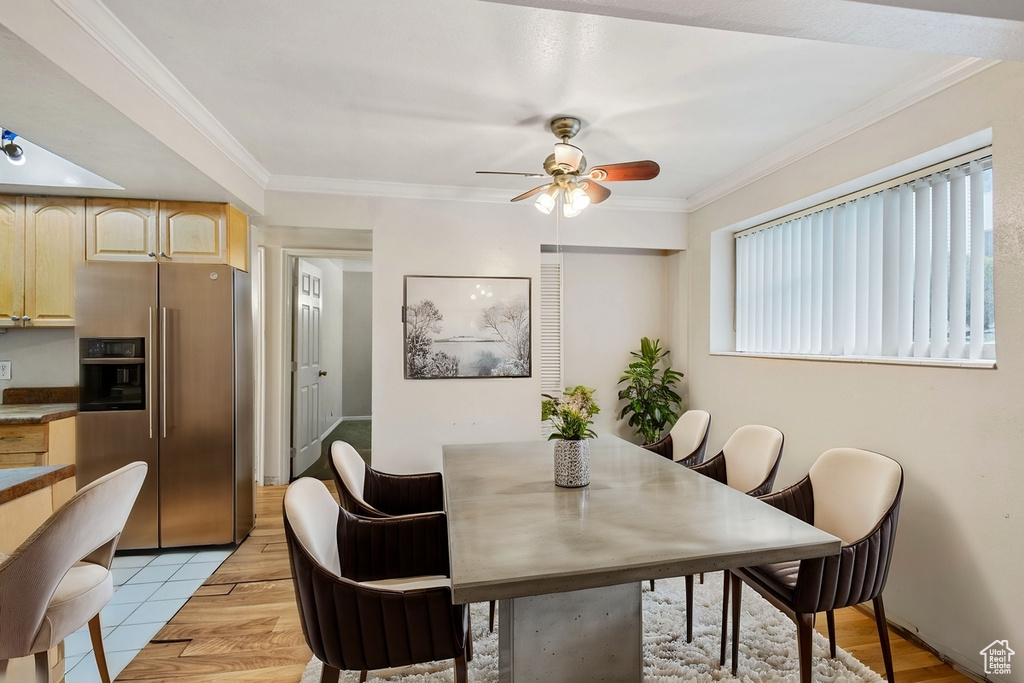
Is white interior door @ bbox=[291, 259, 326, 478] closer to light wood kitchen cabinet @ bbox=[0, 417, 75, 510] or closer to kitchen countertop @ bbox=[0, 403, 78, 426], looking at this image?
kitchen countertop @ bbox=[0, 403, 78, 426]

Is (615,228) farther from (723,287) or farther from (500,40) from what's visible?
(500,40)

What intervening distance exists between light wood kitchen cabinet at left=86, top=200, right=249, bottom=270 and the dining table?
2.44m

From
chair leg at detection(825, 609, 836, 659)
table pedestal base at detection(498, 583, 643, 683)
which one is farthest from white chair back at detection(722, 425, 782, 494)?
table pedestal base at detection(498, 583, 643, 683)

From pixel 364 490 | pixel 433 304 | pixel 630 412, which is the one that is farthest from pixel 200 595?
pixel 630 412

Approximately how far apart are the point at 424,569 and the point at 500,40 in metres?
2.08

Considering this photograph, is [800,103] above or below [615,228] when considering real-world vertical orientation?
above

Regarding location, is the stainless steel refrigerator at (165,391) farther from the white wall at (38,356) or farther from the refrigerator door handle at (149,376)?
the white wall at (38,356)

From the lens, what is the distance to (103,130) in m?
2.06

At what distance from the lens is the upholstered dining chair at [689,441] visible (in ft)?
9.19

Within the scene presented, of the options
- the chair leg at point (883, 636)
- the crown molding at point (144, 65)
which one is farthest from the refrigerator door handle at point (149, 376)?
the chair leg at point (883, 636)

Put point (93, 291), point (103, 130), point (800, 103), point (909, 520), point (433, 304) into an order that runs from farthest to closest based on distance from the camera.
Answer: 1. point (433, 304)
2. point (93, 291)
3. point (800, 103)
4. point (909, 520)
5. point (103, 130)

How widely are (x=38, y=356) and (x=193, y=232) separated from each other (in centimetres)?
140

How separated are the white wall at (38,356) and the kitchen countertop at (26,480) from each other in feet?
6.10

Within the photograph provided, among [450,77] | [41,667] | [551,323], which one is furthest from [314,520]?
[551,323]
